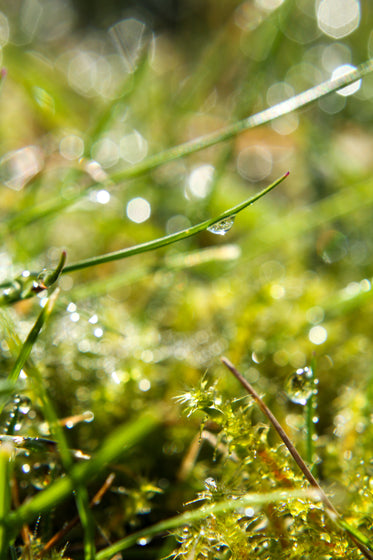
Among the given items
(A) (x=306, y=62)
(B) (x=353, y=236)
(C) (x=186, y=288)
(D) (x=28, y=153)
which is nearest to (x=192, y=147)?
(C) (x=186, y=288)

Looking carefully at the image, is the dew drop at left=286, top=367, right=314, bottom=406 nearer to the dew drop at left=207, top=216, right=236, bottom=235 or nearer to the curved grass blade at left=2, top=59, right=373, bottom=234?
the dew drop at left=207, top=216, right=236, bottom=235

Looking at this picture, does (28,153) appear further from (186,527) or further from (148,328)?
(186,527)

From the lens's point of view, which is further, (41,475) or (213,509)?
(41,475)

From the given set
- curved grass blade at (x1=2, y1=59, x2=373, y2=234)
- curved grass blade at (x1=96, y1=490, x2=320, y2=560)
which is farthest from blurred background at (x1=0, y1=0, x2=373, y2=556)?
curved grass blade at (x1=96, y1=490, x2=320, y2=560)

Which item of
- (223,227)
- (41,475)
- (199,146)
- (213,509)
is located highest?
(199,146)

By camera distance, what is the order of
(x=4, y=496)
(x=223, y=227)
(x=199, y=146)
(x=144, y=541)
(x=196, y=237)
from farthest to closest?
(x=196, y=237) < (x=199, y=146) < (x=223, y=227) < (x=144, y=541) < (x=4, y=496)

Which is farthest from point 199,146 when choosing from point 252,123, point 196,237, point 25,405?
point 25,405

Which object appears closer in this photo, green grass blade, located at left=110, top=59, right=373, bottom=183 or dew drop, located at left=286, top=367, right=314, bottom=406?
dew drop, located at left=286, top=367, right=314, bottom=406

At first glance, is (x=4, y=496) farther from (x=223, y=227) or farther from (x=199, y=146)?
(x=199, y=146)
